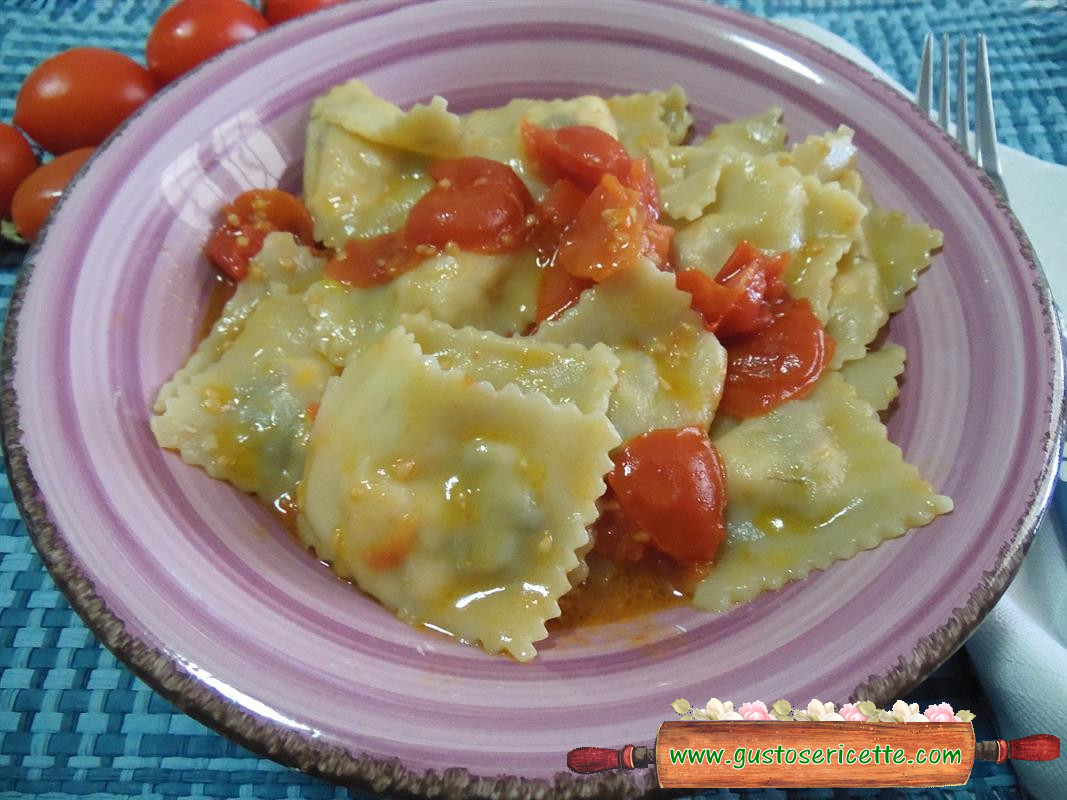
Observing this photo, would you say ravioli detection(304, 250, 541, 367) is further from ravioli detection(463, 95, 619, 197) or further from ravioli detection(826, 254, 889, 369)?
ravioli detection(826, 254, 889, 369)

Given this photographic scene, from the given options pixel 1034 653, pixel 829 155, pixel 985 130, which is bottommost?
pixel 1034 653

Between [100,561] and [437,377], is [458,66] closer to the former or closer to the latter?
[437,377]

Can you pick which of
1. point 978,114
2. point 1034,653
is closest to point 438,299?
point 1034,653

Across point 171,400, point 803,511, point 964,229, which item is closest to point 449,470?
point 171,400

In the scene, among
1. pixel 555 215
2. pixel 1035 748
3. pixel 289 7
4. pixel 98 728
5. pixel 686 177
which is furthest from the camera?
pixel 289 7

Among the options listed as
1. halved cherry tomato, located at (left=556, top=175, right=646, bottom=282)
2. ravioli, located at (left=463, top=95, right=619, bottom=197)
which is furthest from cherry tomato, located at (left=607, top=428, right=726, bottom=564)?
ravioli, located at (left=463, top=95, right=619, bottom=197)

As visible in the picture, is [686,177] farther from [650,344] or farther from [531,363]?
[531,363]
